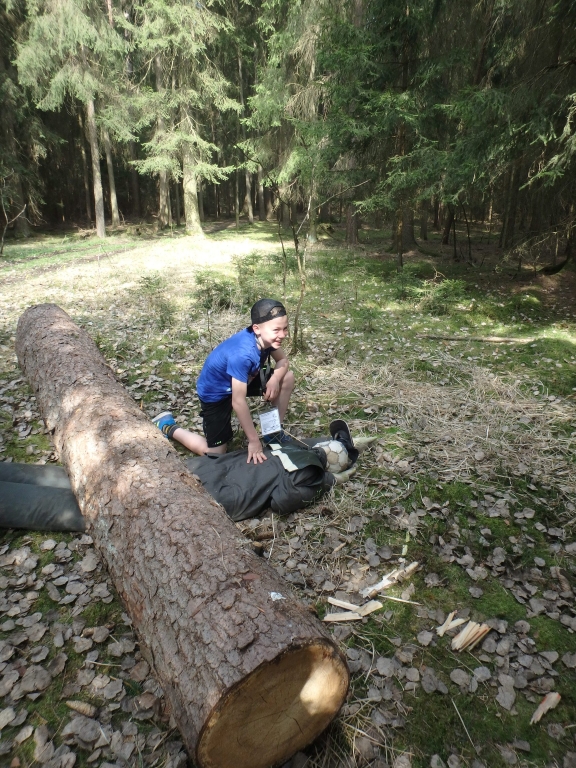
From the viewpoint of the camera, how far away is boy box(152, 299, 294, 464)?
3293 millimetres

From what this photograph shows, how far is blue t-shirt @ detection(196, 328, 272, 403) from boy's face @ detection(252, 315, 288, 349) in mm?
99

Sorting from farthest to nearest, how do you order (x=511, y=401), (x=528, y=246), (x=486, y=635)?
(x=528, y=246)
(x=511, y=401)
(x=486, y=635)

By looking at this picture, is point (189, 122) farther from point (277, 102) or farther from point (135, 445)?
point (135, 445)

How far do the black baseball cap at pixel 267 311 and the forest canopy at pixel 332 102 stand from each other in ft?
7.01

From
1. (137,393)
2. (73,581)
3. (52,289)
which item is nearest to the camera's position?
(73,581)

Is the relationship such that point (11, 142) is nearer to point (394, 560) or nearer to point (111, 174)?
point (111, 174)

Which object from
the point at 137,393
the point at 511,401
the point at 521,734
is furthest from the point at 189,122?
the point at 521,734

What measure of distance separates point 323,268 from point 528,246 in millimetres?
5025

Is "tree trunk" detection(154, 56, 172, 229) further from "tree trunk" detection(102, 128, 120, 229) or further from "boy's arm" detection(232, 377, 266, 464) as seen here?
"boy's arm" detection(232, 377, 266, 464)

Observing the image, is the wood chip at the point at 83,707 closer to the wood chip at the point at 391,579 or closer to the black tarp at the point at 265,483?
the black tarp at the point at 265,483

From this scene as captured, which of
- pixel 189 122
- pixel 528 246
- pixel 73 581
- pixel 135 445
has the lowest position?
pixel 73 581

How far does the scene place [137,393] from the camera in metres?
4.96

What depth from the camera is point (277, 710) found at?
1.63m

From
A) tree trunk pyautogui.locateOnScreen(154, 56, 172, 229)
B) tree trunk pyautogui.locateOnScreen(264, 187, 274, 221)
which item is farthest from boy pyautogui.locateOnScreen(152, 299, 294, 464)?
tree trunk pyautogui.locateOnScreen(264, 187, 274, 221)
